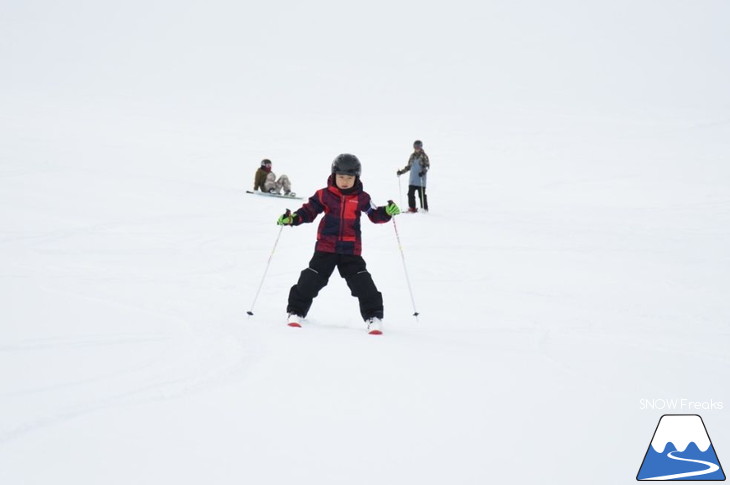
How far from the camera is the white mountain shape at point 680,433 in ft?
11.0

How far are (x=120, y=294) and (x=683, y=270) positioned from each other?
7.47 meters

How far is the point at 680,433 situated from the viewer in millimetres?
3457

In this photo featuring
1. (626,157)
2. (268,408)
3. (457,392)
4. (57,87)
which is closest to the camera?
(268,408)

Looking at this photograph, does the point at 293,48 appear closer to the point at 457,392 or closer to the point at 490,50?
the point at 490,50

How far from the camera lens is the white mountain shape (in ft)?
11.0

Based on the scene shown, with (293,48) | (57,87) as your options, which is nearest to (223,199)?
(57,87)

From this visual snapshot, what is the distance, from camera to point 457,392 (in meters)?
3.84

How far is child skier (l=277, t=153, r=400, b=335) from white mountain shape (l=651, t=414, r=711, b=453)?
101 inches

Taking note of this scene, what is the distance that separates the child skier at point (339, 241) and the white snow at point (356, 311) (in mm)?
225
